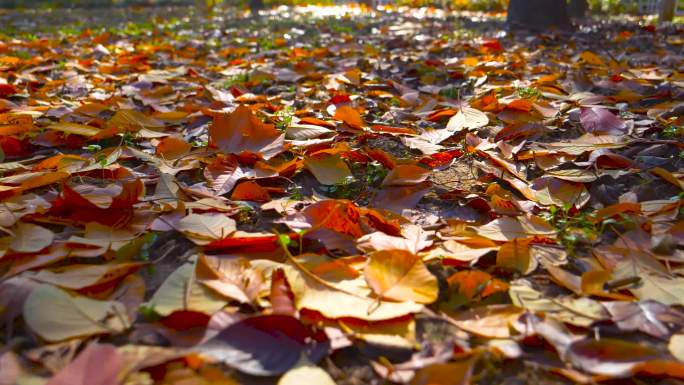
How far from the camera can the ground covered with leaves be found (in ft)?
2.87

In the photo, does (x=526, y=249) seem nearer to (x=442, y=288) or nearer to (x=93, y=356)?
(x=442, y=288)

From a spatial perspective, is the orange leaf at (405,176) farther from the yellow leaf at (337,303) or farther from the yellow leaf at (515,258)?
the yellow leaf at (337,303)

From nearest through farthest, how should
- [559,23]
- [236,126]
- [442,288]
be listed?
[442,288], [236,126], [559,23]

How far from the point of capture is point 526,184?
1.54 meters

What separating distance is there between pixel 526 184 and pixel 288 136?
801 mm

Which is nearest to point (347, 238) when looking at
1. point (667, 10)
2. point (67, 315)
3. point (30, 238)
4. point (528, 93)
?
point (67, 315)

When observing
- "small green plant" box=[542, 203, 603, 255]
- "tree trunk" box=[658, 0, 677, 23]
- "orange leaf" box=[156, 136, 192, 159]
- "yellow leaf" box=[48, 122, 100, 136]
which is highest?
"tree trunk" box=[658, 0, 677, 23]

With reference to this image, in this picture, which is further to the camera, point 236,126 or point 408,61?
point 408,61

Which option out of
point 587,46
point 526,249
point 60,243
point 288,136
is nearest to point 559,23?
point 587,46

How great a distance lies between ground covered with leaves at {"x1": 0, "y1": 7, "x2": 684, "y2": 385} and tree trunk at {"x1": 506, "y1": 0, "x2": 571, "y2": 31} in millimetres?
2696

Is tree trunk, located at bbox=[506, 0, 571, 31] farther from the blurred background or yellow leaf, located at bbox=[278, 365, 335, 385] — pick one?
yellow leaf, located at bbox=[278, 365, 335, 385]

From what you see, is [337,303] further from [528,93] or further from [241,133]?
[528,93]

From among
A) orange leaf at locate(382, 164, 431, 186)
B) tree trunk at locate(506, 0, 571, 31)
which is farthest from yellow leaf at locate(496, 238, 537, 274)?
tree trunk at locate(506, 0, 571, 31)

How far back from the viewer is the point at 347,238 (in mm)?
1193
